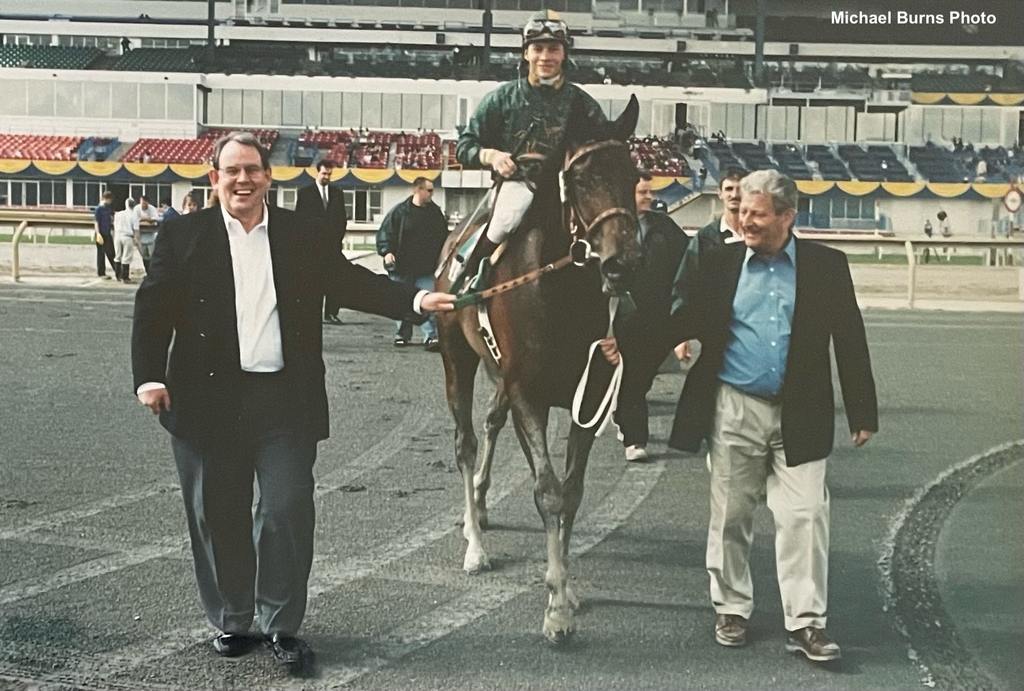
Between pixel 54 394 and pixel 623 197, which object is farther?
pixel 54 394

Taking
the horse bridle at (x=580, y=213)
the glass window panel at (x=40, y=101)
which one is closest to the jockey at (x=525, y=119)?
the horse bridle at (x=580, y=213)

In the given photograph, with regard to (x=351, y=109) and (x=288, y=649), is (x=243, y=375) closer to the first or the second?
(x=288, y=649)

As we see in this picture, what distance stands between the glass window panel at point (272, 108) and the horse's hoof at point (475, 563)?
5.46 ft

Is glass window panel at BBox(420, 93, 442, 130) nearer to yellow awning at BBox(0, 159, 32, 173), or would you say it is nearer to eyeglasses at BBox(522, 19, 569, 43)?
eyeglasses at BBox(522, 19, 569, 43)

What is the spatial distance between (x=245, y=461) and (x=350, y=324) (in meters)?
6.56

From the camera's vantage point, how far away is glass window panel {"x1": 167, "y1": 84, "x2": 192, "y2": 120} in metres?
4.97

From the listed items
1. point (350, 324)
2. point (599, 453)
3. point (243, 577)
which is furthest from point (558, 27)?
point (350, 324)

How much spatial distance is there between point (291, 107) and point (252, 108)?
14 centimetres

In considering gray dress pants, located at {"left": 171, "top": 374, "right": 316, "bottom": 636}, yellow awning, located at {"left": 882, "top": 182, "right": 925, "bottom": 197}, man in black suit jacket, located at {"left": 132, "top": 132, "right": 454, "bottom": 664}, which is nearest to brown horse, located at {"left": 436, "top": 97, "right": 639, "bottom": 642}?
man in black suit jacket, located at {"left": 132, "top": 132, "right": 454, "bottom": 664}

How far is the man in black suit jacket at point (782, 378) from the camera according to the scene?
4203mm

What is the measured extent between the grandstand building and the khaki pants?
1078 mm

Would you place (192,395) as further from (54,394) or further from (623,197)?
(54,394)

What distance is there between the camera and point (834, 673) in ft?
13.6

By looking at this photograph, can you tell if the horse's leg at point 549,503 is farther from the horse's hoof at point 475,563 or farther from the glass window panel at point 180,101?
the glass window panel at point 180,101
